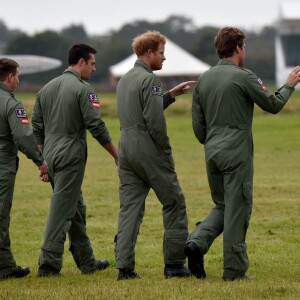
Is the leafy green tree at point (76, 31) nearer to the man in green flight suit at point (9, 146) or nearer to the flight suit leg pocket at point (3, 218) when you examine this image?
the man in green flight suit at point (9, 146)

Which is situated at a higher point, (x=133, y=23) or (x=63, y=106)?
(x=63, y=106)

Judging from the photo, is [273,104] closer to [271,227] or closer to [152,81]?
[152,81]

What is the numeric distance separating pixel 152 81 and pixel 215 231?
125cm

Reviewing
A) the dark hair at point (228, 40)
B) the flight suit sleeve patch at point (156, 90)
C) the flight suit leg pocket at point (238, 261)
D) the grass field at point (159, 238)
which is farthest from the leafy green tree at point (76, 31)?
the flight suit leg pocket at point (238, 261)

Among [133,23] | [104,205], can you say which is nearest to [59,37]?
[133,23]

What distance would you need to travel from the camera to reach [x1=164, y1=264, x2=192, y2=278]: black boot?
8984 mm

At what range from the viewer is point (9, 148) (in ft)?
30.1

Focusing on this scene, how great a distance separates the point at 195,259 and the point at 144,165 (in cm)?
84

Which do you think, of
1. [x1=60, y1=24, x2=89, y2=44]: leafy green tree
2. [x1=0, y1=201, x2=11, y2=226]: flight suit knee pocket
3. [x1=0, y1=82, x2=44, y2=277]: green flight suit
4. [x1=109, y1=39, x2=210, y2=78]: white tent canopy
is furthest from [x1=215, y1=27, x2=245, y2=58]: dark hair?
[x1=60, y1=24, x2=89, y2=44]: leafy green tree

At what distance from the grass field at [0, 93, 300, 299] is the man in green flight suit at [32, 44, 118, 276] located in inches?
12.5

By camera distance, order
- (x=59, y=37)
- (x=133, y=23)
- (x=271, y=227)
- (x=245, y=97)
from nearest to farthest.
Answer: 1. (x=245, y=97)
2. (x=271, y=227)
3. (x=59, y=37)
4. (x=133, y=23)

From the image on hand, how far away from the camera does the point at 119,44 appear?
141500mm

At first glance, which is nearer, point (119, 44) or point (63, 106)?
point (63, 106)

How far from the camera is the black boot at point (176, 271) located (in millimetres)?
8984
